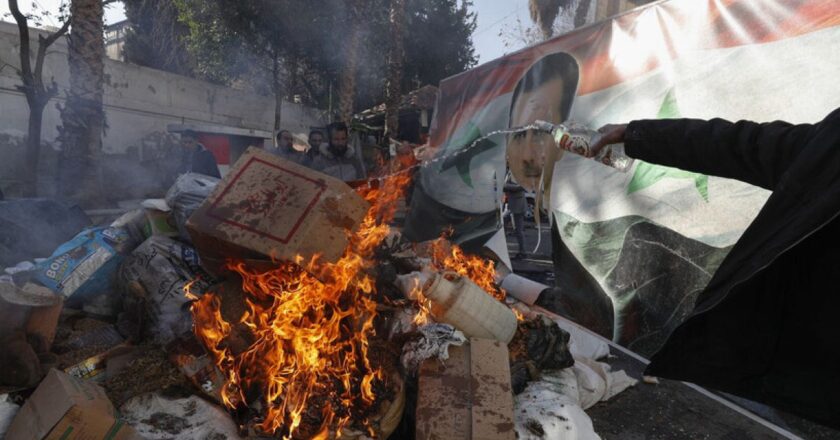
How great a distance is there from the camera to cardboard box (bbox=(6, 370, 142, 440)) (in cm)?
194

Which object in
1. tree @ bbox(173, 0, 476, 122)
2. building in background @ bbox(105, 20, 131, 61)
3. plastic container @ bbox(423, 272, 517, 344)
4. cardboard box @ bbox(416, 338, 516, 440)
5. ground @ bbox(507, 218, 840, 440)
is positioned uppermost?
building in background @ bbox(105, 20, 131, 61)

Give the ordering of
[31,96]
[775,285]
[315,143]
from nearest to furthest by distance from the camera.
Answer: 1. [775,285]
2. [315,143]
3. [31,96]

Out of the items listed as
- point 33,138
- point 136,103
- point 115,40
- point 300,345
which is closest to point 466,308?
point 300,345

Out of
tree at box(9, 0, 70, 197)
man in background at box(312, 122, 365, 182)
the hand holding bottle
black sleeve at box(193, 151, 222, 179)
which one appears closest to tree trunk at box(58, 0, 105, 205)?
tree at box(9, 0, 70, 197)

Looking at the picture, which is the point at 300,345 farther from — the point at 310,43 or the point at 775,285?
the point at 310,43

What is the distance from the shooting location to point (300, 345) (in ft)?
8.39

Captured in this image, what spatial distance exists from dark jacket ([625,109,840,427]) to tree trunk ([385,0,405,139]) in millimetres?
11690

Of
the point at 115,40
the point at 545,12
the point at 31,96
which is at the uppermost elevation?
the point at 115,40

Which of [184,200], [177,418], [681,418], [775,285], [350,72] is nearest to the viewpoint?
[775,285]

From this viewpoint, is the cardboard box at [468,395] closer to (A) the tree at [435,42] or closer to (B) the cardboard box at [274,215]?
(B) the cardboard box at [274,215]

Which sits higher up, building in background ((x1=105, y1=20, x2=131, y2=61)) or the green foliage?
building in background ((x1=105, y1=20, x2=131, y2=61))

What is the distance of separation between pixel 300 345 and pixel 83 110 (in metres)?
7.41

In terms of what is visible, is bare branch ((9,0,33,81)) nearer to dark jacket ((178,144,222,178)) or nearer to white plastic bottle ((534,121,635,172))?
dark jacket ((178,144,222,178))

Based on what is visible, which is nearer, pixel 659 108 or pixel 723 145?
pixel 723 145
